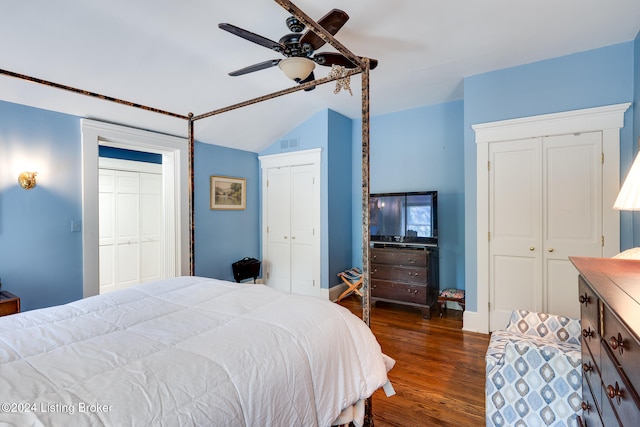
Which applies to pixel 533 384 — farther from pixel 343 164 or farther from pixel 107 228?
Result: pixel 107 228

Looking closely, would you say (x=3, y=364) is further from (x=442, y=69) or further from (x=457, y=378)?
(x=442, y=69)

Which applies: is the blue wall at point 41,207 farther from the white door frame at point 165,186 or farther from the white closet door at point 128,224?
the white closet door at point 128,224

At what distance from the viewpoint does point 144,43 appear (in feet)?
9.05

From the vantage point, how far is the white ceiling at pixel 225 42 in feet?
7.55

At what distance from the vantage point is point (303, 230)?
4734mm

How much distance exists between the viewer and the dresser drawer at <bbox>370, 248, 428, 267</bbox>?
3.75m

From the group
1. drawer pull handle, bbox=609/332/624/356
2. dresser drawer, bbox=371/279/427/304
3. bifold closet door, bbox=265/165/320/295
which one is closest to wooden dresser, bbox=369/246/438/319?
dresser drawer, bbox=371/279/427/304

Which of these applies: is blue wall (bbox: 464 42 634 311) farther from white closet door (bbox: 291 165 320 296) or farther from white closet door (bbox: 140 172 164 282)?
white closet door (bbox: 140 172 164 282)

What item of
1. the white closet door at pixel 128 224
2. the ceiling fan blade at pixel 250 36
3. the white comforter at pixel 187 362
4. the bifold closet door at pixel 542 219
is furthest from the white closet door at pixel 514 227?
the white closet door at pixel 128 224

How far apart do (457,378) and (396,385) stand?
506 millimetres

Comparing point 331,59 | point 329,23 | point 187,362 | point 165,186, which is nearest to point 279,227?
point 165,186

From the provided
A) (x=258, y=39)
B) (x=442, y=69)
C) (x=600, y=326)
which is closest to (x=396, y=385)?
(x=600, y=326)

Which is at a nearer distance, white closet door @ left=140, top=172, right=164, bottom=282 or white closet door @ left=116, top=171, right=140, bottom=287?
white closet door @ left=116, top=171, right=140, bottom=287

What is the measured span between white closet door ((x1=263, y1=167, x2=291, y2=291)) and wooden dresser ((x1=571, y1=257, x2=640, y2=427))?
3872 millimetres
